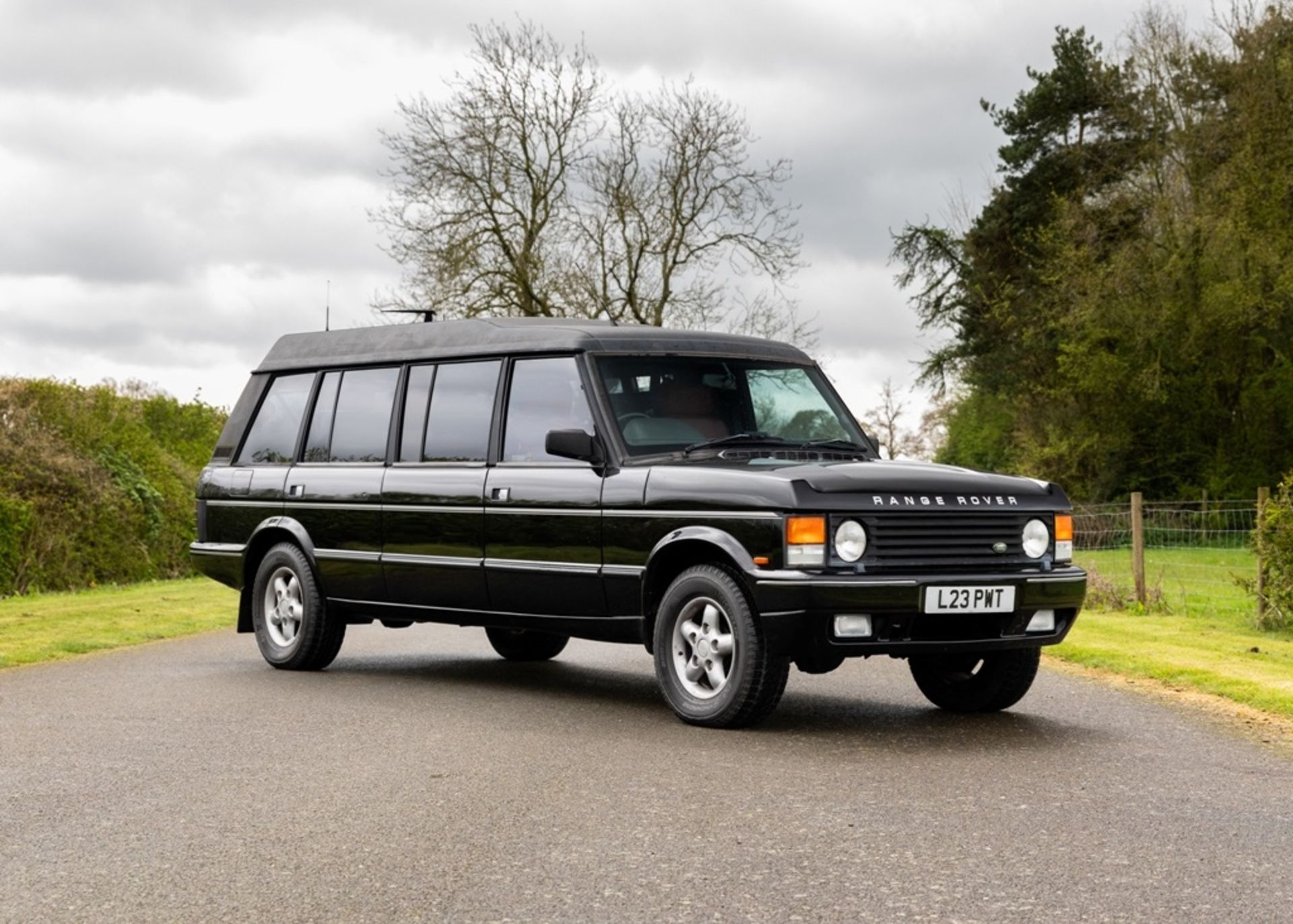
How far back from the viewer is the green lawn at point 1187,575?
1873 centimetres

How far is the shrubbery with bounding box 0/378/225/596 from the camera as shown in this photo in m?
20.4

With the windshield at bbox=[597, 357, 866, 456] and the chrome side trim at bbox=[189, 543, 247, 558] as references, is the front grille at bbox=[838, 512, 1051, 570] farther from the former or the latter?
the chrome side trim at bbox=[189, 543, 247, 558]

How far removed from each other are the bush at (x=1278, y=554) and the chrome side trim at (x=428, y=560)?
7990 mm

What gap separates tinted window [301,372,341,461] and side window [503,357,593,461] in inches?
79.6

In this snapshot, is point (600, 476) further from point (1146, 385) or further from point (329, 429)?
point (1146, 385)

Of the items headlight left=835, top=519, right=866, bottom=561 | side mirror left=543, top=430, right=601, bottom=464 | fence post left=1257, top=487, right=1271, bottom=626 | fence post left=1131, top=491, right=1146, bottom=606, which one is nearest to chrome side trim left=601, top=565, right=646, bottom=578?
side mirror left=543, top=430, right=601, bottom=464

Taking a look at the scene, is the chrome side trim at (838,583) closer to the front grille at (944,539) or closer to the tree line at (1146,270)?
the front grille at (944,539)

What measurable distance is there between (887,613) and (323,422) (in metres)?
5.02

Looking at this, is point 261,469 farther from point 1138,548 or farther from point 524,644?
point 1138,548

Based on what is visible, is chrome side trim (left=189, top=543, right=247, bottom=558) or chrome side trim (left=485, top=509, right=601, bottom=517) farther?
chrome side trim (left=189, top=543, right=247, bottom=558)

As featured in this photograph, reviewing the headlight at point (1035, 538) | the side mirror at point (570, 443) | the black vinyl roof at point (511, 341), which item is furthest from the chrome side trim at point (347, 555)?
the headlight at point (1035, 538)

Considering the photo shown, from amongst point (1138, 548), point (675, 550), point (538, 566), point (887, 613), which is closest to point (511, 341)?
point (538, 566)

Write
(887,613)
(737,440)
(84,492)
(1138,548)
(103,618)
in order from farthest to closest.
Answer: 1. (84,492)
2. (1138,548)
3. (103,618)
4. (737,440)
5. (887,613)

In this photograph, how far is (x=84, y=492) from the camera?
2109cm
